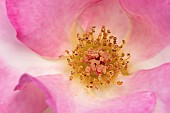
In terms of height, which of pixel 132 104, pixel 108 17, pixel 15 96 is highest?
pixel 108 17

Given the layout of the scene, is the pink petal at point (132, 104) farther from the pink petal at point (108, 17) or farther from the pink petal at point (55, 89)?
the pink petal at point (108, 17)

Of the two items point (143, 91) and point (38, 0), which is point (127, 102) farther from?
point (38, 0)

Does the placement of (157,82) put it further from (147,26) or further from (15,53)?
(15,53)

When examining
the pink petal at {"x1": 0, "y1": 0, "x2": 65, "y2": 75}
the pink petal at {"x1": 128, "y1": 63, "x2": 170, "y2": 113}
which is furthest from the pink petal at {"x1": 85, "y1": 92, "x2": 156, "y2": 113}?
the pink petal at {"x1": 0, "y1": 0, "x2": 65, "y2": 75}

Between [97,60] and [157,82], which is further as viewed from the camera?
[97,60]

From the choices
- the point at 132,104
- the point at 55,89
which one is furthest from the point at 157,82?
the point at 55,89

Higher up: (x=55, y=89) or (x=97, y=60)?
(x=97, y=60)
